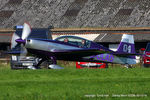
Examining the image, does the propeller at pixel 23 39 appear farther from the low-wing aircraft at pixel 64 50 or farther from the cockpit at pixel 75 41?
the cockpit at pixel 75 41

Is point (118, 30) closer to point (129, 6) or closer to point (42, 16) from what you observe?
point (129, 6)

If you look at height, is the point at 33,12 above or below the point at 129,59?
above

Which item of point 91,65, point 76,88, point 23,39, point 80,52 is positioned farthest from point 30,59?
point 76,88

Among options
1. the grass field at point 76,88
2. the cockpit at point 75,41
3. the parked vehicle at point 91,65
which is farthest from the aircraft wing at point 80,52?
the grass field at point 76,88

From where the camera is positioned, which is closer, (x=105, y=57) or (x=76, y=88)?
(x=76, y=88)

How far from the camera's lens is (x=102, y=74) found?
67.9 feet

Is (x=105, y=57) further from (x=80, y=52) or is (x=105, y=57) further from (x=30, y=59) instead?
(x=30, y=59)

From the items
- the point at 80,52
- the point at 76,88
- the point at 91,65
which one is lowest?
the point at 76,88

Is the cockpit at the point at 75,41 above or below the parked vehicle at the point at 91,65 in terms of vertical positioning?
above

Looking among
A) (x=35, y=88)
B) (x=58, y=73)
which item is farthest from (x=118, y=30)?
(x=35, y=88)

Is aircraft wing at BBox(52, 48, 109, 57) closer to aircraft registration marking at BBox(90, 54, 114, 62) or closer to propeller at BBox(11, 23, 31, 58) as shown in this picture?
aircraft registration marking at BBox(90, 54, 114, 62)

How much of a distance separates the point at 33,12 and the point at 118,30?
33.6 ft

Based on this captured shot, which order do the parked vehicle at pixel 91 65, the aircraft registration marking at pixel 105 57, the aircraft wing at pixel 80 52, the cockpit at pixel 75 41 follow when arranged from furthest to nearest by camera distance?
the parked vehicle at pixel 91 65 < the aircraft registration marking at pixel 105 57 < the cockpit at pixel 75 41 < the aircraft wing at pixel 80 52

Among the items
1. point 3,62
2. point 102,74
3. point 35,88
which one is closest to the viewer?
point 35,88
